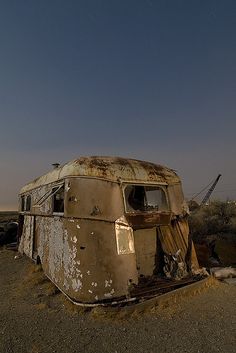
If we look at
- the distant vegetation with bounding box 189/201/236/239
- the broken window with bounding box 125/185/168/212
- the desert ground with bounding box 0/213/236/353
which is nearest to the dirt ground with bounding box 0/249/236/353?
the desert ground with bounding box 0/213/236/353

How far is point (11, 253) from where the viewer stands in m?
12.7

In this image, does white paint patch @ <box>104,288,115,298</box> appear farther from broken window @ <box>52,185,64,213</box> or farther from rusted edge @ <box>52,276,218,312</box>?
broken window @ <box>52,185,64,213</box>

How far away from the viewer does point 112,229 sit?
6.11 meters

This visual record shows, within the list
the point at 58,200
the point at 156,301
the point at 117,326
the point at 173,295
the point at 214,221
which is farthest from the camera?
the point at 214,221

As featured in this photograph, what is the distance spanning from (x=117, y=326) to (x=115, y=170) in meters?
2.91

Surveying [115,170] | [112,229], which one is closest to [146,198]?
[115,170]

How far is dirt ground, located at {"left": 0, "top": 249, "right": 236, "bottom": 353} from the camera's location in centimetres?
454

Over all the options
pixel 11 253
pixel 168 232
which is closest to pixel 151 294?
pixel 168 232

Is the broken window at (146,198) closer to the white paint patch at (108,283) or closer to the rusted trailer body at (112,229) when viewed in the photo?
the rusted trailer body at (112,229)

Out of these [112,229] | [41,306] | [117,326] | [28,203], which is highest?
[28,203]

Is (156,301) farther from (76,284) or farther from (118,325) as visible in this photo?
(76,284)

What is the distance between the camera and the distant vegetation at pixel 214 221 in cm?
1369

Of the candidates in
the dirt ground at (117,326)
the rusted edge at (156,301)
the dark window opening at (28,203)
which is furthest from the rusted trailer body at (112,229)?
the dark window opening at (28,203)

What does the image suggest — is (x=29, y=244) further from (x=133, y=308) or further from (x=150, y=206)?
(x=133, y=308)
